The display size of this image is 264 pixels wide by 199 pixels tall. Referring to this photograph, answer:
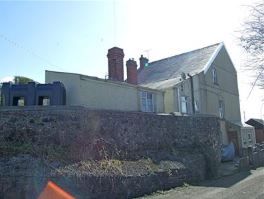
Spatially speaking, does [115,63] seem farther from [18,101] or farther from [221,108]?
[221,108]

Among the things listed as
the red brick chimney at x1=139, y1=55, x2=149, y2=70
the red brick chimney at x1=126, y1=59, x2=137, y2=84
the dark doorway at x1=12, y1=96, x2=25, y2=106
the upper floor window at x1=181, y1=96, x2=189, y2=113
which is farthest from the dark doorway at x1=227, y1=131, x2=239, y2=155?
the dark doorway at x1=12, y1=96, x2=25, y2=106

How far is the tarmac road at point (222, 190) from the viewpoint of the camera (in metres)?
13.0

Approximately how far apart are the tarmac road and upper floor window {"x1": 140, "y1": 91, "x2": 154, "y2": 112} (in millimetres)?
6975

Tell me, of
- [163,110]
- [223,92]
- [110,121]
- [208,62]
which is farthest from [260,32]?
[223,92]

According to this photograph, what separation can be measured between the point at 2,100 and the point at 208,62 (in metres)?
17.3

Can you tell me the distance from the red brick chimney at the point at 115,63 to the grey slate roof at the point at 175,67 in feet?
13.6

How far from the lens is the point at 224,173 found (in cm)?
2053

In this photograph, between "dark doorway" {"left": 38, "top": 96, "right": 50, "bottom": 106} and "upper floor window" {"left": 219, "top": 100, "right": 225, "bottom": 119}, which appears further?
"upper floor window" {"left": 219, "top": 100, "right": 225, "bottom": 119}

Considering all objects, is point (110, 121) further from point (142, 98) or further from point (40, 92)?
point (142, 98)

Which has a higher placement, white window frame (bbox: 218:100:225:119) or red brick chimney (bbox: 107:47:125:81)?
red brick chimney (bbox: 107:47:125:81)

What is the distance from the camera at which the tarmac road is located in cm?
1300

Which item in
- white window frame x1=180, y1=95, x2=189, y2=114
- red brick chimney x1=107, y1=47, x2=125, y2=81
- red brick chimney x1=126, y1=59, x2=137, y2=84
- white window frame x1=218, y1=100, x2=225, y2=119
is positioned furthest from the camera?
white window frame x1=218, y1=100, x2=225, y2=119

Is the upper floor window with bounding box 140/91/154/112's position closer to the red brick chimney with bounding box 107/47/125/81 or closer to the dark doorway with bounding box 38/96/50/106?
the red brick chimney with bounding box 107/47/125/81

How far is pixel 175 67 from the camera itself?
3053 centimetres
